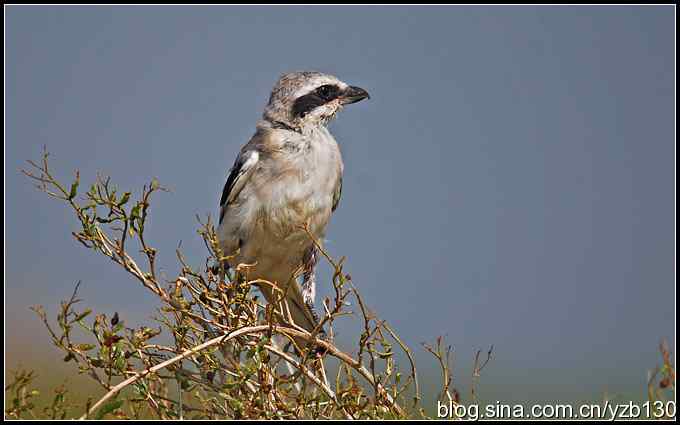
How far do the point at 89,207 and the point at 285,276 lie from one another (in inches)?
88.9

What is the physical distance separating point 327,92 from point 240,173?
75 centimetres

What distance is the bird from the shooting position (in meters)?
4.48

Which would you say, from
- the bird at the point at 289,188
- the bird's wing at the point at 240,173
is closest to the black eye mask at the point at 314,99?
the bird at the point at 289,188

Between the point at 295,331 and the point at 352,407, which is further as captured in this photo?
the point at 295,331

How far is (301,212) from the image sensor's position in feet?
14.6

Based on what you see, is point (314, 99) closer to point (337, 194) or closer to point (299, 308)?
point (337, 194)

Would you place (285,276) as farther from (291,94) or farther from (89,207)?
(89,207)

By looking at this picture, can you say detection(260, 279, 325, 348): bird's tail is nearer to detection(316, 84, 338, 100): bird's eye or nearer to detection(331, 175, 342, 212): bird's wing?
detection(331, 175, 342, 212): bird's wing

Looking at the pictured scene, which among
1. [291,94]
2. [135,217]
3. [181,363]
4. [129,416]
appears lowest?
[129,416]

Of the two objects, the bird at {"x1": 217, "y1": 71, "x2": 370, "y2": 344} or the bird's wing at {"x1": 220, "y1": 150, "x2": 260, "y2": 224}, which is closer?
the bird at {"x1": 217, "y1": 71, "x2": 370, "y2": 344}

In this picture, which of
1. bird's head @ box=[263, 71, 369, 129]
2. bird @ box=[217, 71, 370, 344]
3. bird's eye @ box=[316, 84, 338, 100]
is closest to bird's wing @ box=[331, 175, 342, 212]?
bird @ box=[217, 71, 370, 344]

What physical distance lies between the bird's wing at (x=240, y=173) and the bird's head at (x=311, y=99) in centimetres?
32

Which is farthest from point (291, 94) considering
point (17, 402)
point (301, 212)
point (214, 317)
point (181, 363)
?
point (17, 402)

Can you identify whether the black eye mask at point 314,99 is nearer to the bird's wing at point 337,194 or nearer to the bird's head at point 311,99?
the bird's head at point 311,99
